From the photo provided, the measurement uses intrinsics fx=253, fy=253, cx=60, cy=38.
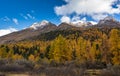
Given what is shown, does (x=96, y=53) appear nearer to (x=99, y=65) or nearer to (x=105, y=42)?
(x=105, y=42)

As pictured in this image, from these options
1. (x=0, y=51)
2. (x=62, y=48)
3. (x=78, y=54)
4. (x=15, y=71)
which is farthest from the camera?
(x=0, y=51)

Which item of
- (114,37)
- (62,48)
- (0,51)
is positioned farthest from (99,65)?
(0,51)

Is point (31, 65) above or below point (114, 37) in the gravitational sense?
below

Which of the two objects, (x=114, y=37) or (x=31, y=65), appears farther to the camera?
(x=114, y=37)

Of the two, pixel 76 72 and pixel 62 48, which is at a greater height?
pixel 62 48

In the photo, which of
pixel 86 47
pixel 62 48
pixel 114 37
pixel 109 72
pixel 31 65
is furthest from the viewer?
pixel 86 47

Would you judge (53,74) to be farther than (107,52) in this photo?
No

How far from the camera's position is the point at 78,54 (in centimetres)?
7969

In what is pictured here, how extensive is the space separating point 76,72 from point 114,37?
27820 millimetres

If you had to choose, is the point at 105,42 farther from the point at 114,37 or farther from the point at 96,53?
the point at 114,37

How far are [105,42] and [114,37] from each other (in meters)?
13.8

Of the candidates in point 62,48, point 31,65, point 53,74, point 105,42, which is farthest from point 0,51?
point 53,74

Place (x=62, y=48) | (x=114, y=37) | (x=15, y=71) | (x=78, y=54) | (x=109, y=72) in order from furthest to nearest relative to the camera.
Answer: (x=78, y=54), (x=62, y=48), (x=114, y=37), (x=15, y=71), (x=109, y=72)

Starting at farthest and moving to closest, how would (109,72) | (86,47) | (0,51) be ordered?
(0,51) < (86,47) < (109,72)
